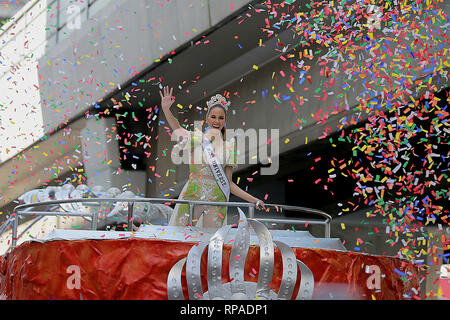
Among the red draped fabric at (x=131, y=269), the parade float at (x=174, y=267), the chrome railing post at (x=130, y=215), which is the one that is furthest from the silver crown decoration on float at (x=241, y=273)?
the chrome railing post at (x=130, y=215)

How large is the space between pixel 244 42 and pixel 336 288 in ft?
19.5

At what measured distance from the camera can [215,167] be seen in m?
5.19

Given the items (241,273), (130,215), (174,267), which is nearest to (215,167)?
(130,215)

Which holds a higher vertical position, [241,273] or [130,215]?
[130,215]

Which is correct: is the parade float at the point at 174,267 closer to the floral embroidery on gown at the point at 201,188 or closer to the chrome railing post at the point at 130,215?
the chrome railing post at the point at 130,215

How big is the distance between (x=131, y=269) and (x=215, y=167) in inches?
48.1

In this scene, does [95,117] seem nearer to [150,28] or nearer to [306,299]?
[150,28]

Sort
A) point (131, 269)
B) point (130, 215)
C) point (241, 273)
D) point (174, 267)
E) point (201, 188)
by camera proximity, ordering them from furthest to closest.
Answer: point (201, 188) → point (130, 215) → point (131, 269) → point (174, 267) → point (241, 273)

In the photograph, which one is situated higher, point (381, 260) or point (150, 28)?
point (150, 28)

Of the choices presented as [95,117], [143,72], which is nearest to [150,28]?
[143,72]

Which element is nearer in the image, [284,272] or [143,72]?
[284,272]

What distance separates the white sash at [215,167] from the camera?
5.19 meters

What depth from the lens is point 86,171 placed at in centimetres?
1348

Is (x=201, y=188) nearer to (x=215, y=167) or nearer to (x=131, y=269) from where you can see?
(x=215, y=167)
